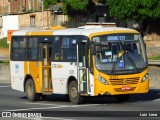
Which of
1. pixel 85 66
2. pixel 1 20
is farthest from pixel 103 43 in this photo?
pixel 1 20

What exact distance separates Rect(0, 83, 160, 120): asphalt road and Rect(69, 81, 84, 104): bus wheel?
22 centimetres

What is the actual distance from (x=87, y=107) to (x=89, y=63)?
164 cm

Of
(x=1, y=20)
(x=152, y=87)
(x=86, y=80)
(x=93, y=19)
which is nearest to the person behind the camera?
(x=86, y=80)

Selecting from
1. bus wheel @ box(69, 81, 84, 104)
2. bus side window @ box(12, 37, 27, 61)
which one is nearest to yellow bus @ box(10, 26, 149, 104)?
bus wheel @ box(69, 81, 84, 104)

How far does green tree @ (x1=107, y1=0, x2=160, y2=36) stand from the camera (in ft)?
185

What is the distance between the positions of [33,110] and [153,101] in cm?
499

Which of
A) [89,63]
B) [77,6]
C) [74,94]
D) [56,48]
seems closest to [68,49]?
[56,48]

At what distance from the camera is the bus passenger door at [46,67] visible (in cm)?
2753

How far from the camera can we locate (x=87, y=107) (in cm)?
2452

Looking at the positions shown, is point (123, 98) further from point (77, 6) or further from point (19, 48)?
point (77, 6)

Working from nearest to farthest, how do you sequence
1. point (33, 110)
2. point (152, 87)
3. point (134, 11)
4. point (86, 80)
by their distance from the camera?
point (33, 110) → point (86, 80) → point (152, 87) → point (134, 11)

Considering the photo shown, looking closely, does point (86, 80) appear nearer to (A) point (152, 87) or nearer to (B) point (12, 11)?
(A) point (152, 87)

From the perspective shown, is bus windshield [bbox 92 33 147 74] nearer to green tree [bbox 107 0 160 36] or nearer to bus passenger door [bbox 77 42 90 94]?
bus passenger door [bbox 77 42 90 94]

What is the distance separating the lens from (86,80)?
25422mm
